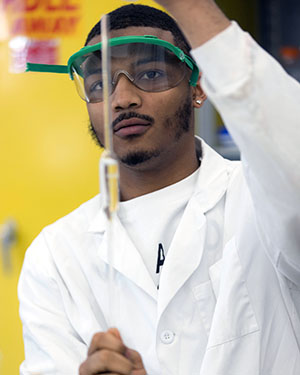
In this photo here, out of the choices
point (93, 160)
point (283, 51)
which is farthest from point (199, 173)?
point (283, 51)

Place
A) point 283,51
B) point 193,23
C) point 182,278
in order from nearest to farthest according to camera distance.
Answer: point 193,23, point 182,278, point 283,51

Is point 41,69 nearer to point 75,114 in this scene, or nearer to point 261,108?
point 261,108

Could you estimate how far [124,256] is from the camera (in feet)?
4.03

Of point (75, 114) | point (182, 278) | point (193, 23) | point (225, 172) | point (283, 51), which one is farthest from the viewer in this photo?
point (283, 51)

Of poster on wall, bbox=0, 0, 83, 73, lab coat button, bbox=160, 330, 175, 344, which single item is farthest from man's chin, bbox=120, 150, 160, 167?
poster on wall, bbox=0, 0, 83, 73

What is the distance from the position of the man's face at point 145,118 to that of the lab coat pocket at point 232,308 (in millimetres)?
268

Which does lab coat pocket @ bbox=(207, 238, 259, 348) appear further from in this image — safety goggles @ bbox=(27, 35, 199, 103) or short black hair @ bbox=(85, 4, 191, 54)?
short black hair @ bbox=(85, 4, 191, 54)

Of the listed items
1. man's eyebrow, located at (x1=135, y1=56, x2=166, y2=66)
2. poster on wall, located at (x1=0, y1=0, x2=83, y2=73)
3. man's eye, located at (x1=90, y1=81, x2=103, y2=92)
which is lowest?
man's eye, located at (x1=90, y1=81, x2=103, y2=92)

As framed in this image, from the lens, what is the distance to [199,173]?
1.30 meters

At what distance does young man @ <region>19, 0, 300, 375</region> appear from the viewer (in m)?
1.07

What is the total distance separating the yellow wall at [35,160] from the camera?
2057 millimetres

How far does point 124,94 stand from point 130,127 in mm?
67

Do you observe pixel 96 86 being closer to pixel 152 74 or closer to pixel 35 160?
pixel 152 74

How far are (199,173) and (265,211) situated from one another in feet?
1.37
